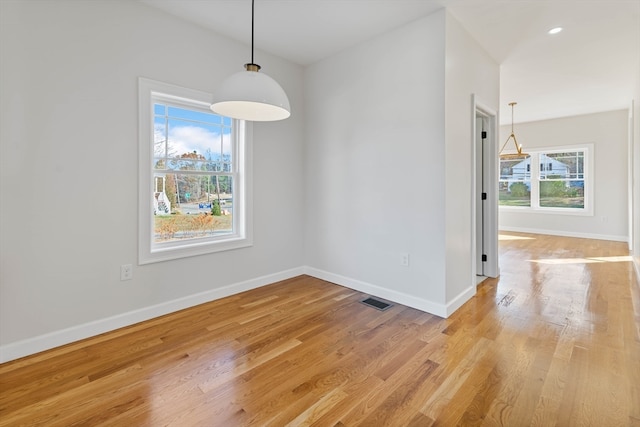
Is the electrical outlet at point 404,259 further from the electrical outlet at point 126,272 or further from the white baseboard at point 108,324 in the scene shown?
the electrical outlet at point 126,272

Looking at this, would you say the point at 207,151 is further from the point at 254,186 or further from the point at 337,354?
the point at 337,354

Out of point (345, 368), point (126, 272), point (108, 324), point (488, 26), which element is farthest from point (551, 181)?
point (108, 324)

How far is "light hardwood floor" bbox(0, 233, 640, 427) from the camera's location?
65.7 inches

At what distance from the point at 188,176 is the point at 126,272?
3.66 feet

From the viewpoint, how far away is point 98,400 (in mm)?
1788

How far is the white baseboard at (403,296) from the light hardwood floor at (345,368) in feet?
0.31

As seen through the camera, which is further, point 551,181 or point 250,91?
point 551,181

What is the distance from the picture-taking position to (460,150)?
3125 mm

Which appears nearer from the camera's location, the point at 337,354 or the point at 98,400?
the point at 98,400

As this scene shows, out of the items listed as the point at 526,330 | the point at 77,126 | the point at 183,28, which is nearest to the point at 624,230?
the point at 526,330

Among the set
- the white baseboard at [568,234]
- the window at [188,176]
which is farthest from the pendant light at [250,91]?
the white baseboard at [568,234]

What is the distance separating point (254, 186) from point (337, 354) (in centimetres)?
222

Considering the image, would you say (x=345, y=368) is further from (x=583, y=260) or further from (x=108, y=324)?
(x=583, y=260)

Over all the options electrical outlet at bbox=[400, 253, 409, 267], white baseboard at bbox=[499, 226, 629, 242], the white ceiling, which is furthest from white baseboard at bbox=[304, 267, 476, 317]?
white baseboard at bbox=[499, 226, 629, 242]
